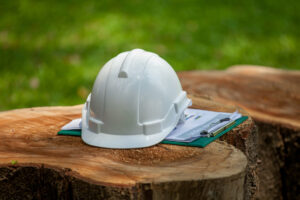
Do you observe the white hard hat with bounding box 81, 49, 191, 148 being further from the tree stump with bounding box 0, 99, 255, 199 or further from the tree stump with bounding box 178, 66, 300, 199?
the tree stump with bounding box 178, 66, 300, 199

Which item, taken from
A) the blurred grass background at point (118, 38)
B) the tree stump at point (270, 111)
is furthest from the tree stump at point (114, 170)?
the blurred grass background at point (118, 38)

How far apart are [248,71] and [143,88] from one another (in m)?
2.01

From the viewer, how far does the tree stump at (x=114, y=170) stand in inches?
80.0

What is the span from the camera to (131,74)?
7.59 feet

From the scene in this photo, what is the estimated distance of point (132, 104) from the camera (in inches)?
89.9

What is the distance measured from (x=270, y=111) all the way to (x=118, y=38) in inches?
119

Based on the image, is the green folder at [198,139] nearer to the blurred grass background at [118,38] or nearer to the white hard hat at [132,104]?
the white hard hat at [132,104]

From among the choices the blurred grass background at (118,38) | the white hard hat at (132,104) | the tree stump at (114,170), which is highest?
the white hard hat at (132,104)

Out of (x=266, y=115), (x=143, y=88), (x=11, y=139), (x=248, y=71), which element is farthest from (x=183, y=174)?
(x=248, y=71)

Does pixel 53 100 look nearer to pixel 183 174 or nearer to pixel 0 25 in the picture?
A: pixel 0 25

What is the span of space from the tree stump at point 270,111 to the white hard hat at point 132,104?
0.96m

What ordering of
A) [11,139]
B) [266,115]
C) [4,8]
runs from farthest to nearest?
[4,8], [266,115], [11,139]

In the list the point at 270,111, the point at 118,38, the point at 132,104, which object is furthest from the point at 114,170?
the point at 118,38

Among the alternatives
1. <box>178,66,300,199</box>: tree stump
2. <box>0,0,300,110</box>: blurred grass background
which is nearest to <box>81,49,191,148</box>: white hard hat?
<box>178,66,300,199</box>: tree stump
